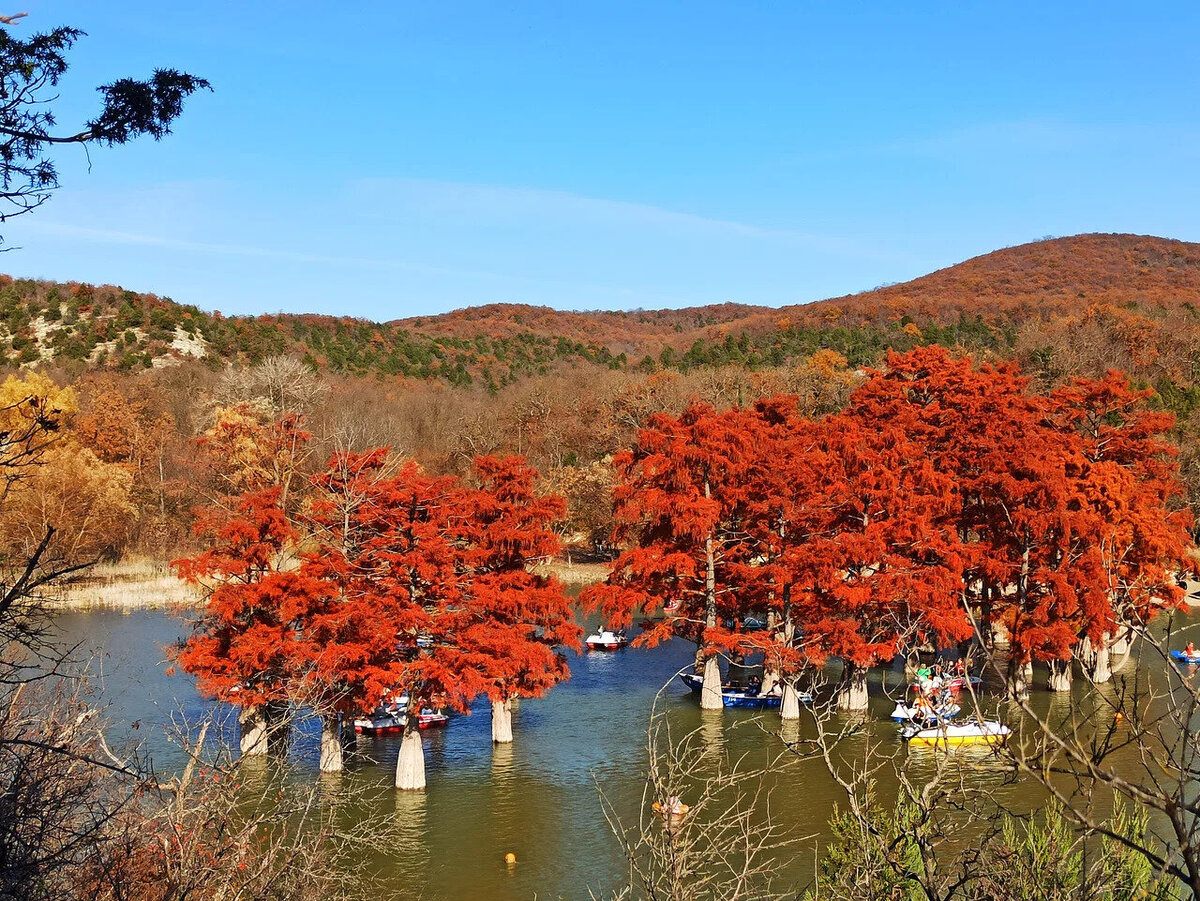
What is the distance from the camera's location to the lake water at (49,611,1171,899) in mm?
17594

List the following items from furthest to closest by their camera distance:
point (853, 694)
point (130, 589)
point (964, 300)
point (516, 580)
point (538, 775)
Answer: point (964, 300) < point (130, 589) < point (853, 694) < point (516, 580) < point (538, 775)

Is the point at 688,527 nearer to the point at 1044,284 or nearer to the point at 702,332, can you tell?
the point at 702,332

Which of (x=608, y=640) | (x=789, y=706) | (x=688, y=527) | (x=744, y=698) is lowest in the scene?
(x=608, y=640)

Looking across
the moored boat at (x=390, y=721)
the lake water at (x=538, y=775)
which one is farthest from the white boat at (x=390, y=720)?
the lake water at (x=538, y=775)

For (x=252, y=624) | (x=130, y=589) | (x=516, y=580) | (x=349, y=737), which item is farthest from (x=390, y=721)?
(x=130, y=589)

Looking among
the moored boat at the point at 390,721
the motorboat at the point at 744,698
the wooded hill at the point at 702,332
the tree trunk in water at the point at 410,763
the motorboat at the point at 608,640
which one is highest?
the wooded hill at the point at 702,332

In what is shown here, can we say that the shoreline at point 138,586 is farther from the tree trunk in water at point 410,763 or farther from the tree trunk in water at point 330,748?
the tree trunk in water at point 410,763

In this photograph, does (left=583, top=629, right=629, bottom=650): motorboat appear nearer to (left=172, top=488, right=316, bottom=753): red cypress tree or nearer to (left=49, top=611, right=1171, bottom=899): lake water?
(left=49, top=611, right=1171, bottom=899): lake water

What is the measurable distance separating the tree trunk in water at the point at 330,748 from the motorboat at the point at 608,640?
629 inches

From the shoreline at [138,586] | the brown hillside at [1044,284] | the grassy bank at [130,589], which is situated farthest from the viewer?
the brown hillside at [1044,284]

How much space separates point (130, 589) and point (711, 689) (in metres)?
27.7

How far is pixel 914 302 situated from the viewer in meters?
107

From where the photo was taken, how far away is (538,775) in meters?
22.6

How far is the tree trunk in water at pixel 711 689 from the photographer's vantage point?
2817 centimetres
